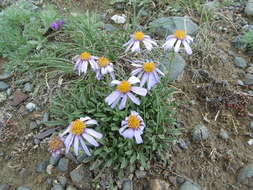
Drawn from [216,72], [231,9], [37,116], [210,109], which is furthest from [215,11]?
[37,116]

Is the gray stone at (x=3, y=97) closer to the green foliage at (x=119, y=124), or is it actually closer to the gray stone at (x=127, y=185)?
the green foliage at (x=119, y=124)

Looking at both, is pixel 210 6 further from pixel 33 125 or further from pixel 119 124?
pixel 33 125

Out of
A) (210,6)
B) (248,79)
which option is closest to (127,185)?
(248,79)

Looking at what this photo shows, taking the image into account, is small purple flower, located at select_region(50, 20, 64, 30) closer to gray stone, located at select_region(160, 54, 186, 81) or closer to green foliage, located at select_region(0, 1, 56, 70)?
green foliage, located at select_region(0, 1, 56, 70)

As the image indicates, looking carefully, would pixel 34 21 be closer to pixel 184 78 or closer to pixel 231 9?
pixel 184 78

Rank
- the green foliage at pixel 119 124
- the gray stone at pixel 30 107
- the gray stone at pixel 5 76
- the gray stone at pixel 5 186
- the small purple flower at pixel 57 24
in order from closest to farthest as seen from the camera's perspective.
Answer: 1. the green foliage at pixel 119 124
2. the gray stone at pixel 5 186
3. the gray stone at pixel 30 107
4. the gray stone at pixel 5 76
5. the small purple flower at pixel 57 24

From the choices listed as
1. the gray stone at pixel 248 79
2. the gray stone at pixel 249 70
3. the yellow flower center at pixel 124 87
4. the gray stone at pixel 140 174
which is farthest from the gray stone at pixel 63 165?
the gray stone at pixel 249 70

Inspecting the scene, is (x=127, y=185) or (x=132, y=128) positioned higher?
(x=132, y=128)
